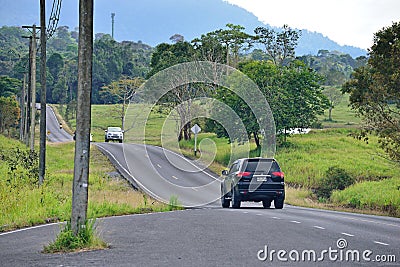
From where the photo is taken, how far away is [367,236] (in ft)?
44.0

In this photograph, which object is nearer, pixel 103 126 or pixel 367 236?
pixel 367 236

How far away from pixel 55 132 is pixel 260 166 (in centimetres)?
8463

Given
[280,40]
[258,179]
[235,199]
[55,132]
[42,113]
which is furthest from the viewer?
[55,132]

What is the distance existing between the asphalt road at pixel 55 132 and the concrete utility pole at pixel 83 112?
7914 centimetres

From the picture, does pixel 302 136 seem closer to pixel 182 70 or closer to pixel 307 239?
pixel 182 70

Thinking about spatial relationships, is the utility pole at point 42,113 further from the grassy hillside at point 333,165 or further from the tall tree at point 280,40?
the tall tree at point 280,40

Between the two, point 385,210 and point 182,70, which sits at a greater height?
point 182,70

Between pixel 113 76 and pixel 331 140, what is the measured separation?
282 feet

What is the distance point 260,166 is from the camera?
23.8m

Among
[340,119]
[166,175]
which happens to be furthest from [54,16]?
[340,119]

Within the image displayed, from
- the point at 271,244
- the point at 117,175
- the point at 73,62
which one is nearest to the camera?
the point at 271,244

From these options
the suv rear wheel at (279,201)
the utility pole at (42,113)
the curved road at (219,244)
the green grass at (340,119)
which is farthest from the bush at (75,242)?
the green grass at (340,119)

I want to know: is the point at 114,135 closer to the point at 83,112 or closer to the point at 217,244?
the point at 83,112

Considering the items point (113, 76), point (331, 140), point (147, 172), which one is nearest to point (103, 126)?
point (113, 76)
